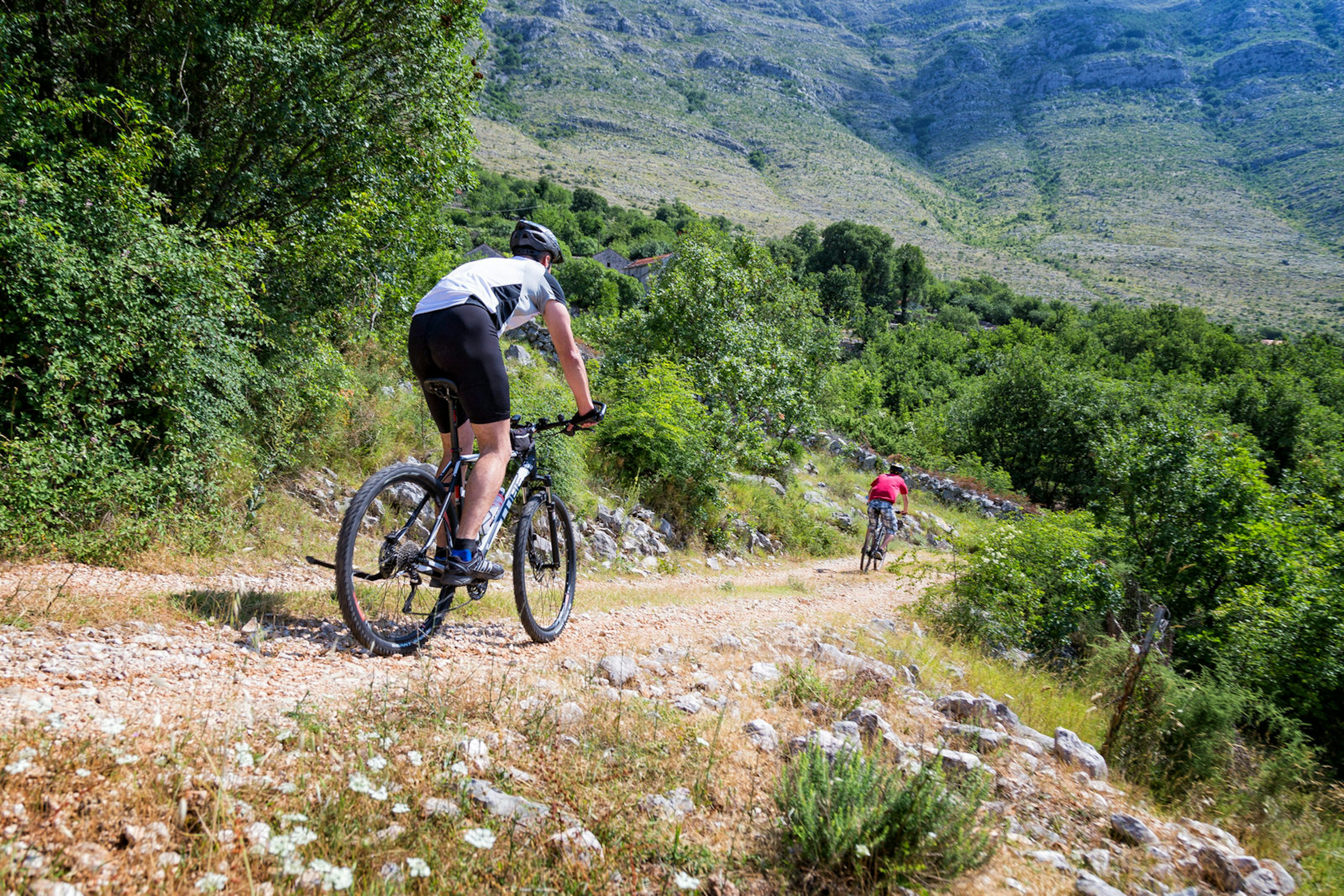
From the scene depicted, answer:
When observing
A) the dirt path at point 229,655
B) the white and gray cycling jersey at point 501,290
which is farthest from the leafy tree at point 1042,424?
the white and gray cycling jersey at point 501,290

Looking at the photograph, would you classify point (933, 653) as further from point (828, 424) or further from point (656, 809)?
point (828, 424)

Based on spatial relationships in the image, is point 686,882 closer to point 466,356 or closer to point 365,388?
point 466,356

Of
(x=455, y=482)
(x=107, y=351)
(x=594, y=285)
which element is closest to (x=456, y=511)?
(x=455, y=482)

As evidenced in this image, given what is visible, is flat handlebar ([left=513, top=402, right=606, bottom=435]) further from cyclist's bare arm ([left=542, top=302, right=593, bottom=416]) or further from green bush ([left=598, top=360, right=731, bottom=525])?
green bush ([left=598, top=360, right=731, bottom=525])

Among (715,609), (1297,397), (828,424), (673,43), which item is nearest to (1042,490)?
(828,424)

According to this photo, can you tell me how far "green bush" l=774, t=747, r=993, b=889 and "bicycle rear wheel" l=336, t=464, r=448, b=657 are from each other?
245 centimetres

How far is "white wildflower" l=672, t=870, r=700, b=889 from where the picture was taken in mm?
2090

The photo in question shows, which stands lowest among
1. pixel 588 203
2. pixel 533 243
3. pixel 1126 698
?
pixel 1126 698

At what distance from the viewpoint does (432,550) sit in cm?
394

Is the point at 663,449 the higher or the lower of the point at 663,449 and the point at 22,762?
the higher

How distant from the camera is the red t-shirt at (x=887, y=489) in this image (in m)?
13.2

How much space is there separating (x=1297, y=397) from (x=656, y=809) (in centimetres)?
5718

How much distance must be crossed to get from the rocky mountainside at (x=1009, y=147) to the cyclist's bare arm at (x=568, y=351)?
364 ft

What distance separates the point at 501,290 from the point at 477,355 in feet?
1.65
